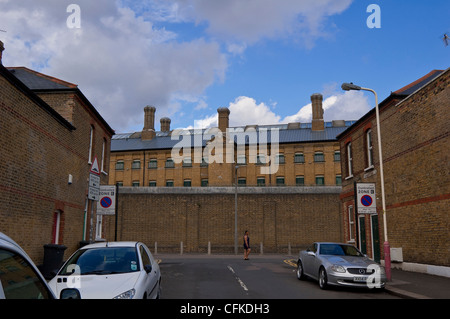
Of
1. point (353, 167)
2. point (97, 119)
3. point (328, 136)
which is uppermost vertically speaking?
point (328, 136)

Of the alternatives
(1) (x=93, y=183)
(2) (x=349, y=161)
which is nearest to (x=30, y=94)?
(1) (x=93, y=183)

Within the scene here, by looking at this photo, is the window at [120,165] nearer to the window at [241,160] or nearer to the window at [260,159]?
the window at [241,160]

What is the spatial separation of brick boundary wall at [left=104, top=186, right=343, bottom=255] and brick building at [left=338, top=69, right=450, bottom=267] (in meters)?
14.9

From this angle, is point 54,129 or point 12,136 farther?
point 54,129

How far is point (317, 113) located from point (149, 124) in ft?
86.2

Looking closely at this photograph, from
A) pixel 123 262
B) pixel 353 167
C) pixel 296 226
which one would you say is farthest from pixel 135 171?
pixel 123 262

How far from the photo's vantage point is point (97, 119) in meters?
22.1

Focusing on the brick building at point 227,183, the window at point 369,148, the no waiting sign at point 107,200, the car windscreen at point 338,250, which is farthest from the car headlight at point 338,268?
the brick building at point 227,183

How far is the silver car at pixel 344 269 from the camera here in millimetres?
11266

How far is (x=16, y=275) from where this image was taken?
2625 mm

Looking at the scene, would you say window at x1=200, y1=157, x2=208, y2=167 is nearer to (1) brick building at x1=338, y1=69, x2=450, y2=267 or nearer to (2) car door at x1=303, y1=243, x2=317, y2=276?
(1) brick building at x1=338, y1=69, x2=450, y2=267

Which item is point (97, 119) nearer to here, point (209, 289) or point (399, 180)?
point (209, 289)

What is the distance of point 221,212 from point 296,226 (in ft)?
25.2
